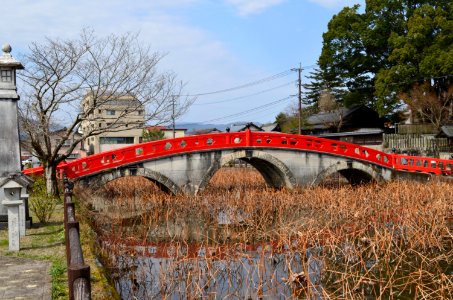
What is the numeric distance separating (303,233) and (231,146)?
10543mm

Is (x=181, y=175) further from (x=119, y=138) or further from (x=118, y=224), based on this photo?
(x=119, y=138)

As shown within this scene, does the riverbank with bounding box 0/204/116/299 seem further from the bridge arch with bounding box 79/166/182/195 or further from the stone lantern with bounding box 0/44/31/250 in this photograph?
the bridge arch with bounding box 79/166/182/195

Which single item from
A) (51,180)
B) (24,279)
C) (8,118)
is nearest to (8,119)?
(8,118)

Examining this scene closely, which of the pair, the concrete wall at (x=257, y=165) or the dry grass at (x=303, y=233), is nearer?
the dry grass at (x=303, y=233)

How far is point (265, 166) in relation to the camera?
68.7 ft

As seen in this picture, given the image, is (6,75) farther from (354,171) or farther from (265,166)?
(354,171)

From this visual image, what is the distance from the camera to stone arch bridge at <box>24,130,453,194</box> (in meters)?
16.5

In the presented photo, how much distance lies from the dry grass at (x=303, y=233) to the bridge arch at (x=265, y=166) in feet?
2.97

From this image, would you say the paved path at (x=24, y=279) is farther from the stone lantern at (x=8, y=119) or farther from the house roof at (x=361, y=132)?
the house roof at (x=361, y=132)

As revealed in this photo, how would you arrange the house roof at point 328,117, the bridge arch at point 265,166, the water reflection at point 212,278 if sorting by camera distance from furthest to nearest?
1. the house roof at point 328,117
2. the bridge arch at point 265,166
3. the water reflection at point 212,278

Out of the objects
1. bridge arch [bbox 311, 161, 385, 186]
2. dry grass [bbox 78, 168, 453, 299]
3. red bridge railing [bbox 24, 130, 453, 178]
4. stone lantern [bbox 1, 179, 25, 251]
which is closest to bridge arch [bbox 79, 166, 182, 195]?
red bridge railing [bbox 24, 130, 453, 178]

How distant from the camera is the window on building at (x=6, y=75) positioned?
9148 mm

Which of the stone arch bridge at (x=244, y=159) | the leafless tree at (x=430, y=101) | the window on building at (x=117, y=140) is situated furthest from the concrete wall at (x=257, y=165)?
the window on building at (x=117, y=140)

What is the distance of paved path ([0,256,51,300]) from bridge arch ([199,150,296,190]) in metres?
11.6
